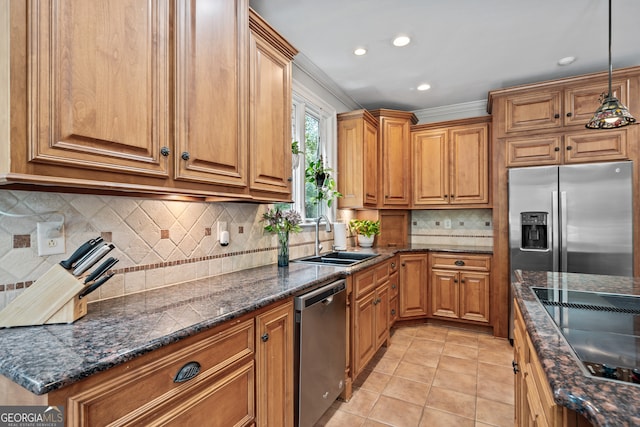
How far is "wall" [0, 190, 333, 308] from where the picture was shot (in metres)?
1.14

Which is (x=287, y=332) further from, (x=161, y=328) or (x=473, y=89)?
(x=473, y=89)

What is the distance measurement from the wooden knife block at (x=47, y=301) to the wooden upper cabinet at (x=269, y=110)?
931 mm

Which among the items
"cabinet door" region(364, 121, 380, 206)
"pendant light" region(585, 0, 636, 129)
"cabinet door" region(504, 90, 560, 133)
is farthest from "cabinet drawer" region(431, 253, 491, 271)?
"pendant light" region(585, 0, 636, 129)

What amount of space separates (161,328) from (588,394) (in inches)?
44.5

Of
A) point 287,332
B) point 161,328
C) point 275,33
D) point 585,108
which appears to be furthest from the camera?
point 585,108

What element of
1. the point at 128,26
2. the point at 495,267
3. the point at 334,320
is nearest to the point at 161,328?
the point at 128,26

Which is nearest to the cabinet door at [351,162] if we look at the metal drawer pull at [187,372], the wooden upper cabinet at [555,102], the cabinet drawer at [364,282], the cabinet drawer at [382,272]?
the cabinet drawer at [382,272]

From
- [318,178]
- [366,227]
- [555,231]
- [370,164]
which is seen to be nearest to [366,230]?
[366,227]

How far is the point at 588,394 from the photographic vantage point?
2.11 feet

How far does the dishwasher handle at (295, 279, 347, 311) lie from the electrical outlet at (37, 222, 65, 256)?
1044 millimetres

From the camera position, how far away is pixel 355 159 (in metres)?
3.54

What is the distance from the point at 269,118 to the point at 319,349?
1.40 m

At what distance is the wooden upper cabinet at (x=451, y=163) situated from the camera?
3.71 metres

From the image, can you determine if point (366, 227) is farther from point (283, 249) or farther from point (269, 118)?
point (269, 118)
